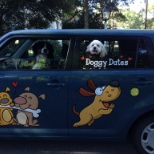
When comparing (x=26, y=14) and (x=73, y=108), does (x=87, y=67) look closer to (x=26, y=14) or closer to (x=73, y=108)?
(x=73, y=108)

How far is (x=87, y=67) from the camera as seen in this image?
3.97 m

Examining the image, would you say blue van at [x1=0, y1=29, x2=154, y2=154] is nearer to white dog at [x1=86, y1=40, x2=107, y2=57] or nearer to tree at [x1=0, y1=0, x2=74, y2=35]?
white dog at [x1=86, y1=40, x2=107, y2=57]

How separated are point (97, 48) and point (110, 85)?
1.56 feet

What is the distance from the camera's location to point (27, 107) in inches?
155

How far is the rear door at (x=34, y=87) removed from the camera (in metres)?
3.91

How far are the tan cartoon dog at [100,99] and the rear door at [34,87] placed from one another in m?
0.26

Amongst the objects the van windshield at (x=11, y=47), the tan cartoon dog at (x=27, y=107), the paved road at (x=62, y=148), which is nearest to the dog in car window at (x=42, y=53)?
the van windshield at (x=11, y=47)

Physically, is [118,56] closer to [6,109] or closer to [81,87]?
[81,87]

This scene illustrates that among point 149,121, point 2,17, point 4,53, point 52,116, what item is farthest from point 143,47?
point 2,17

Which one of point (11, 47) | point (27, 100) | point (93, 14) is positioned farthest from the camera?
point (93, 14)

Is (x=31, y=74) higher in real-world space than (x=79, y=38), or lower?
lower

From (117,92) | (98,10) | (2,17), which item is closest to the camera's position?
(117,92)

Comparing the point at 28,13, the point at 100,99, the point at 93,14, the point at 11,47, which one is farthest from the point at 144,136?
the point at 93,14

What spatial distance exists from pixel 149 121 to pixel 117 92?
1.79 ft
